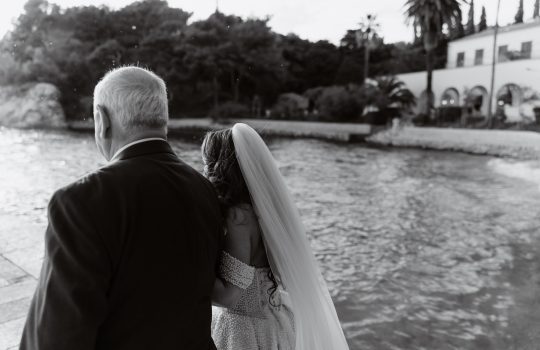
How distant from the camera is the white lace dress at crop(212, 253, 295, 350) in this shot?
5.93 feet

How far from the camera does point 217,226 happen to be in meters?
1.51

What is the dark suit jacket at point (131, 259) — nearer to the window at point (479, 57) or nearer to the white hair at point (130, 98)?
the white hair at point (130, 98)

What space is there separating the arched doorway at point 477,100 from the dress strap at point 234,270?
1374 inches

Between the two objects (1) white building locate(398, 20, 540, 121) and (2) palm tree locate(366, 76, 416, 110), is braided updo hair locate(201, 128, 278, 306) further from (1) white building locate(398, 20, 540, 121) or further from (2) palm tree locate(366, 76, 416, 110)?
(2) palm tree locate(366, 76, 416, 110)

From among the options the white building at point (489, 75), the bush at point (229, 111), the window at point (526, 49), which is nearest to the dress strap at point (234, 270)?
the white building at point (489, 75)

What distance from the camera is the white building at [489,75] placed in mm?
30453

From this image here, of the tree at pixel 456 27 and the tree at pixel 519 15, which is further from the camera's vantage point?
the tree at pixel 519 15

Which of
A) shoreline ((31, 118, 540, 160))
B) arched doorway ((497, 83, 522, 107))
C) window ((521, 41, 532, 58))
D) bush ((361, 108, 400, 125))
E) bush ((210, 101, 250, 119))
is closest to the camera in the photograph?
shoreline ((31, 118, 540, 160))

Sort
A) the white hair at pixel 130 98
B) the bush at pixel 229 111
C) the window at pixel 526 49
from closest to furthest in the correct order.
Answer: the white hair at pixel 130 98
the window at pixel 526 49
the bush at pixel 229 111

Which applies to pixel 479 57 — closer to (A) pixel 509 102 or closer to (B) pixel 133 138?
(A) pixel 509 102

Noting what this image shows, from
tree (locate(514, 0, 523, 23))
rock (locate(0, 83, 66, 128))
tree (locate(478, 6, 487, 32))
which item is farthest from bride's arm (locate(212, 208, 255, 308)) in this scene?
tree (locate(478, 6, 487, 32))

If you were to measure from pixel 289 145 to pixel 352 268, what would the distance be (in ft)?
75.4

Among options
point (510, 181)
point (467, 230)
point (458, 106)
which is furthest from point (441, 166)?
point (458, 106)

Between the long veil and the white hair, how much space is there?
383 millimetres
